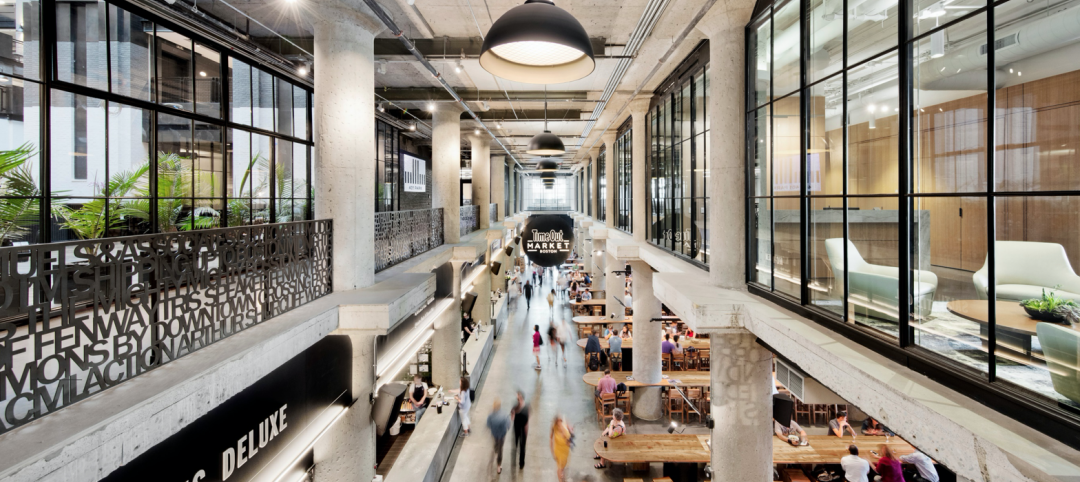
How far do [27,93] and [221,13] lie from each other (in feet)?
13.1

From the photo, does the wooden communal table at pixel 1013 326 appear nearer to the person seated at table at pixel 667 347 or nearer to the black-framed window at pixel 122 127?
the black-framed window at pixel 122 127

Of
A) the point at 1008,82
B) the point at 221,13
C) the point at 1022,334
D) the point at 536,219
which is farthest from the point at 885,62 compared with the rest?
the point at 221,13

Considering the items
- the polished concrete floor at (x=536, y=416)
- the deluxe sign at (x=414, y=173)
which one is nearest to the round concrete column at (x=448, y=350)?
the polished concrete floor at (x=536, y=416)

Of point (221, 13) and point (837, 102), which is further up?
point (221, 13)

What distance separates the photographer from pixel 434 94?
13508mm

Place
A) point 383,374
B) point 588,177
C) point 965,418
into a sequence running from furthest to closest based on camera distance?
point 588,177
point 383,374
point 965,418

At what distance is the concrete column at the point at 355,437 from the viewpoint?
571cm

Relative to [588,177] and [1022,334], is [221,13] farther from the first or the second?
[588,177]

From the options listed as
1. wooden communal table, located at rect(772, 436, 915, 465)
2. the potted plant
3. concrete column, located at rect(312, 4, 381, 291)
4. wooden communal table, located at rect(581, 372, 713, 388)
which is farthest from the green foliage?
wooden communal table, located at rect(581, 372, 713, 388)

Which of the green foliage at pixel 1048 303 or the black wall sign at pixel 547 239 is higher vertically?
the black wall sign at pixel 547 239

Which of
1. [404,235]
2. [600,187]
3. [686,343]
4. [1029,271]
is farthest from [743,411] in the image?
[600,187]

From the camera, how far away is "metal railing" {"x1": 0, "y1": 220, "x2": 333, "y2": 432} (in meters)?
2.49

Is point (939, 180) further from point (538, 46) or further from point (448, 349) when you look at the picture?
point (448, 349)

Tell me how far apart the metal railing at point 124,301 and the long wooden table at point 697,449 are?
264 inches
